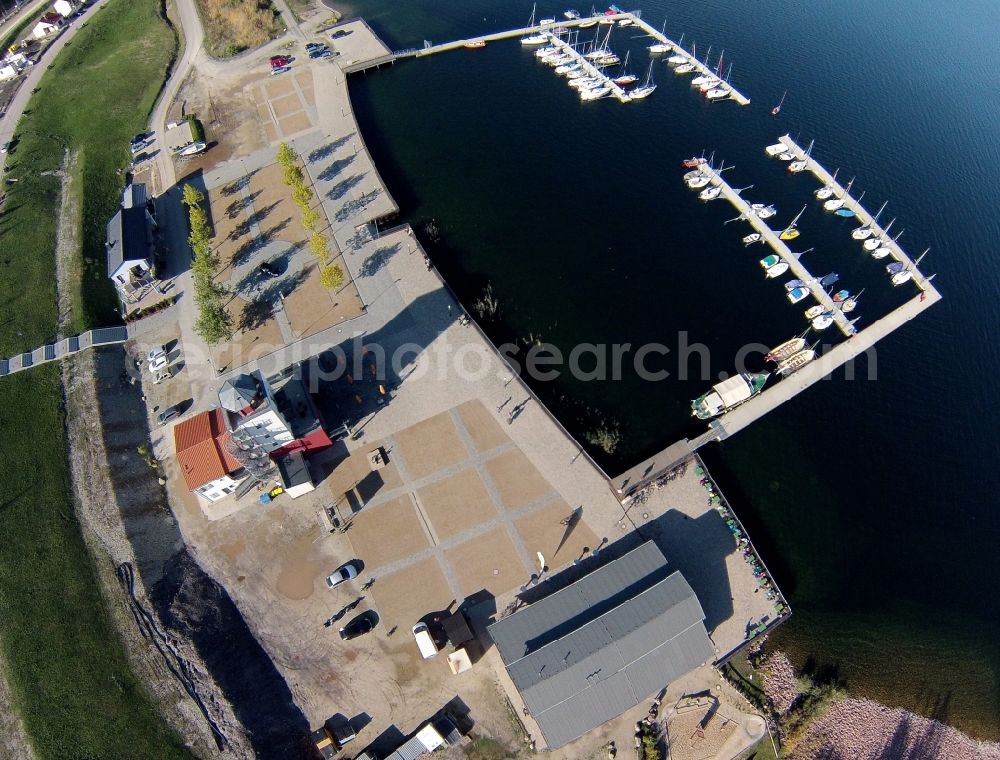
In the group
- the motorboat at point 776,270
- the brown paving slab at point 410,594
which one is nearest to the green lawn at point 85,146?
the brown paving slab at point 410,594

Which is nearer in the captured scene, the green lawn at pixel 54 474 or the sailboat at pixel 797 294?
the green lawn at pixel 54 474

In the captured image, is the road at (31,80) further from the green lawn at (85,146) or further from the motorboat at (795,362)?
the motorboat at (795,362)

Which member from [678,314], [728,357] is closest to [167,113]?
[678,314]

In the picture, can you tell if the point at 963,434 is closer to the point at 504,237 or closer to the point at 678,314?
the point at 678,314

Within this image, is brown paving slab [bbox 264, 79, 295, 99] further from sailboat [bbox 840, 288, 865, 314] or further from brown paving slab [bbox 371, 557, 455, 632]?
sailboat [bbox 840, 288, 865, 314]

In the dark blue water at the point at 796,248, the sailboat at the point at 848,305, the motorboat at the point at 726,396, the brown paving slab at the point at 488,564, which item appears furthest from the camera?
the sailboat at the point at 848,305

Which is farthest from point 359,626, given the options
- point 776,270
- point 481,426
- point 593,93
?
point 593,93

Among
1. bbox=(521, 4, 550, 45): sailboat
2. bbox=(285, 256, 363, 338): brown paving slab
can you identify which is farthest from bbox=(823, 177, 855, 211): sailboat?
bbox=(285, 256, 363, 338): brown paving slab
